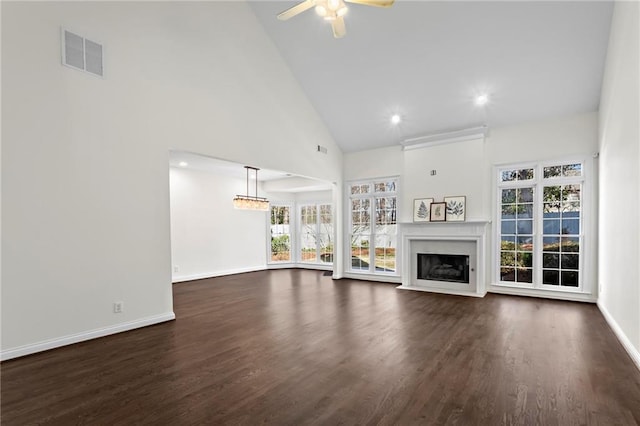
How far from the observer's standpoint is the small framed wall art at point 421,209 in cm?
696

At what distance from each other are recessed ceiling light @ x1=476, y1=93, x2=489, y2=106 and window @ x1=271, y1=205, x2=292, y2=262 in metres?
6.49

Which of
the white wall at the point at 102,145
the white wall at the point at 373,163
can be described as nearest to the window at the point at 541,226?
the white wall at the point at 373,163

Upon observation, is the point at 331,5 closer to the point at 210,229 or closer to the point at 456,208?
the point at 456,208

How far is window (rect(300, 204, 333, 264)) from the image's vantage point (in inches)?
401

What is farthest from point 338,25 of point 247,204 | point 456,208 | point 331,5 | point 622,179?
point 247,204

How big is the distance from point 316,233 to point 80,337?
23.5 feet

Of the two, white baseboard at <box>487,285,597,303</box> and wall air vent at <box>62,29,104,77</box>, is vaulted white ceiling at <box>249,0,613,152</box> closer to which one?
wall air vent at <box>62,29,104,77</box>

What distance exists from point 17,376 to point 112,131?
2.71 m

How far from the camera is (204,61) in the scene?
499 centimetres

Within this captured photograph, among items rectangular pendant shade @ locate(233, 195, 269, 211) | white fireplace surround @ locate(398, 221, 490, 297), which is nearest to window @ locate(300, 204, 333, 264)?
rectangular pendant shade @ locate(233, 195, 269, 211)

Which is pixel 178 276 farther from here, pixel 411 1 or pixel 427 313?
pixel 411 1

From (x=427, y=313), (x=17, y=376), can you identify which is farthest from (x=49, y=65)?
(x=427, y=313)

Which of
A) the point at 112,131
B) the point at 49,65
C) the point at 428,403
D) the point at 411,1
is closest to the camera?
the point at 428,403

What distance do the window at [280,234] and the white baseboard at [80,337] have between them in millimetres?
5886
